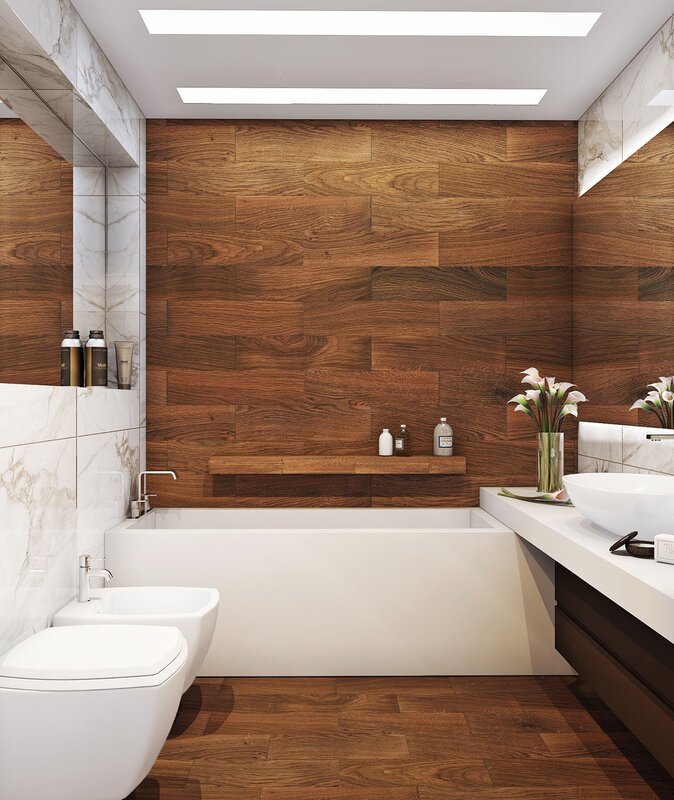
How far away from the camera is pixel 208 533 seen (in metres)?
3.09

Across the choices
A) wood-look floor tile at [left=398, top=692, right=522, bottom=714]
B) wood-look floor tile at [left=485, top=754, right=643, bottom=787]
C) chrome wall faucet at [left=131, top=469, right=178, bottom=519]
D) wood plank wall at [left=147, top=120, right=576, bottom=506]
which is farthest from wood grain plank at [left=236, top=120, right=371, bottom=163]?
wood-look floor tile at [left=485, top=754, right=643, bottom=787]

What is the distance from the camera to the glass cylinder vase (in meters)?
3.21

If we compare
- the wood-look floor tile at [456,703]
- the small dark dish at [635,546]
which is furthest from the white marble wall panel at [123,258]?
the small dark dish at [635,546]

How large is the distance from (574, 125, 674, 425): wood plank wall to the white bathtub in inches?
35.1

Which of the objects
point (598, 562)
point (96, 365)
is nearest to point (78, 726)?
point (598, 562)

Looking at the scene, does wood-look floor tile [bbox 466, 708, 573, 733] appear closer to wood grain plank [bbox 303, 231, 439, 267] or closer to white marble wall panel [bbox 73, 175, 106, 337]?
wood grain plank [bbox 303, 231, 439, 267]

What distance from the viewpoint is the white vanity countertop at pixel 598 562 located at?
1759mm

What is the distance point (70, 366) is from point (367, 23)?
70.3 inches

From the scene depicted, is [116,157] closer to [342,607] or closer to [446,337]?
[446,337]

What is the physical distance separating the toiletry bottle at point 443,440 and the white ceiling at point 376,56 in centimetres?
160

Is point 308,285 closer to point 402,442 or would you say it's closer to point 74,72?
point 402,442

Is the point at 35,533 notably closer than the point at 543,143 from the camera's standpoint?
Yes

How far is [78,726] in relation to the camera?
1767 mm

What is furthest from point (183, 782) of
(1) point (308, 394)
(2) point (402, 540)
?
(1) point (308, 394)
